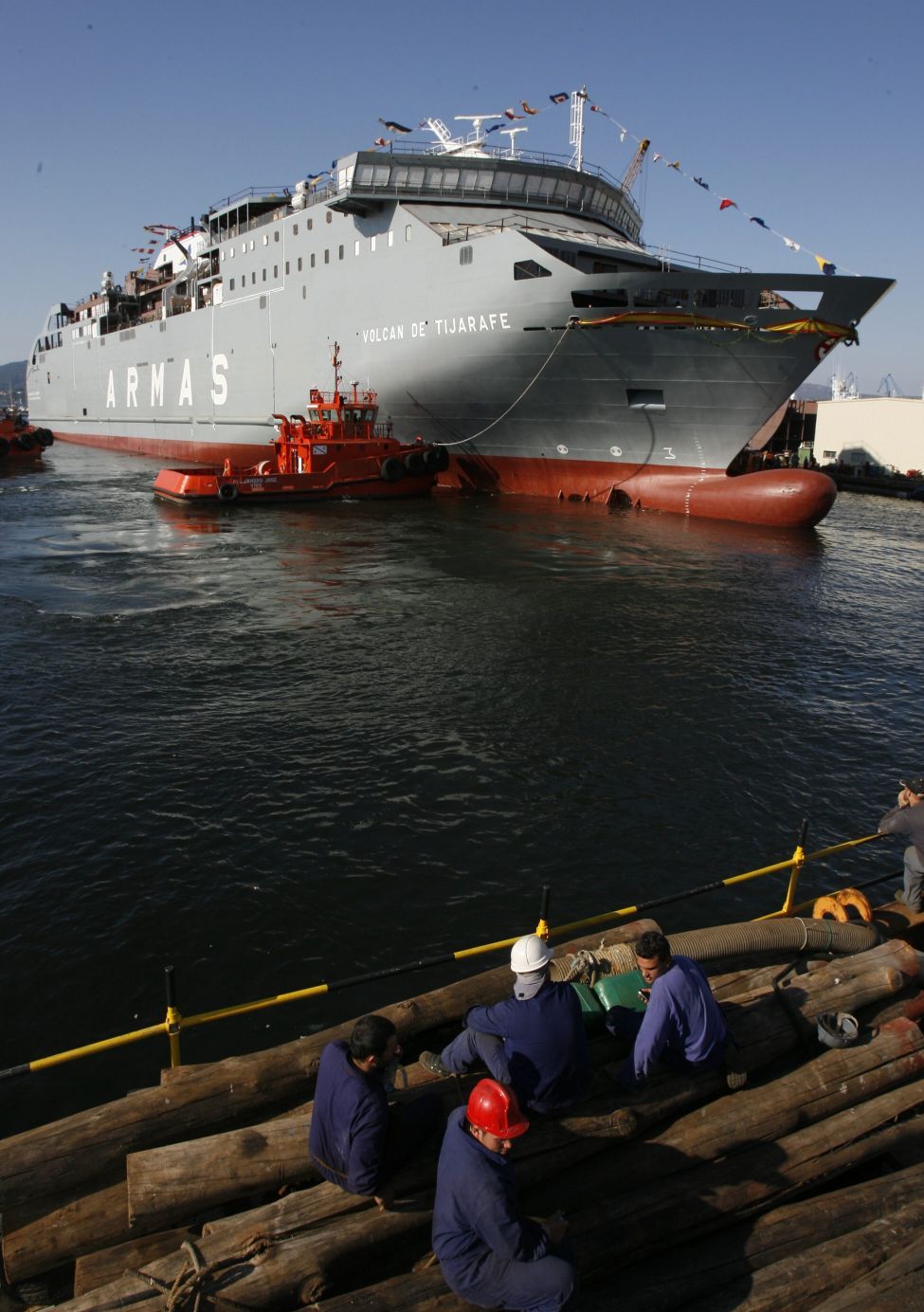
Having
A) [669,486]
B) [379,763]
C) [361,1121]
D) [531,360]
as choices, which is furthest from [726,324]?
[361,1121]

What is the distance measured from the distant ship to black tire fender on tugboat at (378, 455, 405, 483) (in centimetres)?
230

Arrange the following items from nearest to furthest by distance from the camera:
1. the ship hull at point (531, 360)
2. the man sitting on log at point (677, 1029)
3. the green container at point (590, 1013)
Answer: the man sitting on log at point (677, 1029)
the green container at point (590, 1013)
the ship hull at point (531, 360)

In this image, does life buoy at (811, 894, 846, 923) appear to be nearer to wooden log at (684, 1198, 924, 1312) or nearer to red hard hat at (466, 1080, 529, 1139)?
wooden log at (684, 1198, 924, 1312)

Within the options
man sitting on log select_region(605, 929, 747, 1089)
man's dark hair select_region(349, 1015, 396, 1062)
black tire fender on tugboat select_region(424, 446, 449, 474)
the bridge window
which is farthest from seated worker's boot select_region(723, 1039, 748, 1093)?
black tire fender on tugboat select_region(424, 446, 449, 474)

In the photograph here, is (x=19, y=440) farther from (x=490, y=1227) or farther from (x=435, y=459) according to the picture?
(x=490, y=1227)

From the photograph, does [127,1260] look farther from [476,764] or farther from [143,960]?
[476,764]

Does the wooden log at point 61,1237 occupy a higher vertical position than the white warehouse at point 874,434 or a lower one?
lower

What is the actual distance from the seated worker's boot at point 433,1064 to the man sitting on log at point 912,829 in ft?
15.3

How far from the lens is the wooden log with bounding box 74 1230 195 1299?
3.87m

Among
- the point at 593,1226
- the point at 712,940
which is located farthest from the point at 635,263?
the point at 593,1226

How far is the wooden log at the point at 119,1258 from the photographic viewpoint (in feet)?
12.7

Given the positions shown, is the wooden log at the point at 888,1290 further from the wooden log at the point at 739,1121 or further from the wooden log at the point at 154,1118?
the wooden log at the point at 154,1118

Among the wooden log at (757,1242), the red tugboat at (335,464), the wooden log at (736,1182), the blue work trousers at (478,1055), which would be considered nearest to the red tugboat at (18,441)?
the red tugboat at (335,464)

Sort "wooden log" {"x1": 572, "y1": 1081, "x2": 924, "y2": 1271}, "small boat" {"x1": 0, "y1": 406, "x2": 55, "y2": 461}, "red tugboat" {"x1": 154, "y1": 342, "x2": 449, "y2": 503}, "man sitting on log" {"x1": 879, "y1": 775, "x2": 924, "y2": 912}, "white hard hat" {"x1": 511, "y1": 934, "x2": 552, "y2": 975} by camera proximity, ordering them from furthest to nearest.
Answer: "small boat" {"x1": 0, "y1": 406, "x2": 55, "y2": 461} < "red tugboat" {"x1": 154, "y1": 342, "x2": 449, "y2": 503} < "man sitting on log" {"x1": 879, "y1": 775, "x2": 924, "y2": 912} < "white hard hat" {"x1": 511, "y1": 934, "x2": 552, "y2": 975} < "wooden log" {"x1": 572, "y1": 1081, "x2": 924, "y2": 1271}
